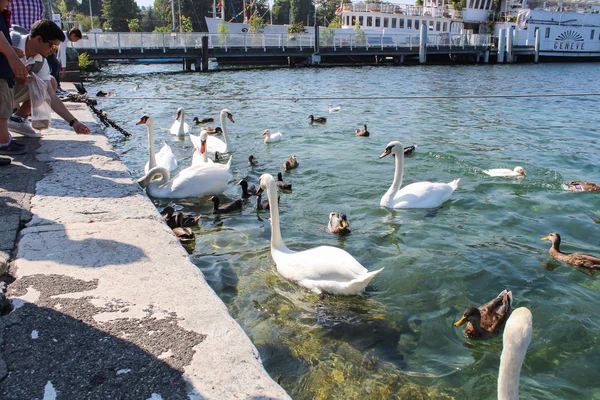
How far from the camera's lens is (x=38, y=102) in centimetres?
604

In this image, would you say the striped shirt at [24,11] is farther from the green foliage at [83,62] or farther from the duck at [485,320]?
the green foliage at [83,62]

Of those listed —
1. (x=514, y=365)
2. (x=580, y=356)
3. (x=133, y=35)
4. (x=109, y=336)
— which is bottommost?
(x=580, y=356)

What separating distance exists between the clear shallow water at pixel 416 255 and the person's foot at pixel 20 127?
2043 millimetres

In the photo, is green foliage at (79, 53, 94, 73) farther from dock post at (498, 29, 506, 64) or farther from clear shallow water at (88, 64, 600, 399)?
dock post at (498, 29, 506, 64)

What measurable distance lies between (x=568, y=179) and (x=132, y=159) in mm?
8108

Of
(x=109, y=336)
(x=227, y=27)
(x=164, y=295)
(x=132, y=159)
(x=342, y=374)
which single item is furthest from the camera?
(x=227, y=27)

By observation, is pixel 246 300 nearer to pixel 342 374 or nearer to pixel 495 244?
pixel 342 374

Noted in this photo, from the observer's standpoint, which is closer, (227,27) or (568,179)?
(568,179)

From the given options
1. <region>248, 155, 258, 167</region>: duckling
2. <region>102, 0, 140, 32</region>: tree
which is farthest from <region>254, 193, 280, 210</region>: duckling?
<region>102, 0, 140, 32</region>: tree

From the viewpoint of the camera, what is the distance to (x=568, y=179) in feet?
29.7

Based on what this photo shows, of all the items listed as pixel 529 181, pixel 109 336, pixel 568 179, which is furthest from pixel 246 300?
pixel 568 179

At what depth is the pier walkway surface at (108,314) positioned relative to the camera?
2.35 m

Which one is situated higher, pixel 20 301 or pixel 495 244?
pixel 20 301

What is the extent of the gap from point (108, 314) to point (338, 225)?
3.99 meters
